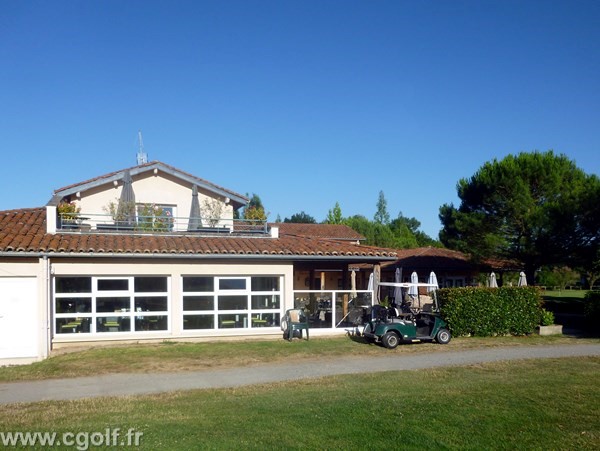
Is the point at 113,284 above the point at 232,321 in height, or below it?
above

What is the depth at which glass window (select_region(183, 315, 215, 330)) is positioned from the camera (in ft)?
59.6

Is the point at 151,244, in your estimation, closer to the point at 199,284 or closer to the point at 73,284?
the point at 199,284

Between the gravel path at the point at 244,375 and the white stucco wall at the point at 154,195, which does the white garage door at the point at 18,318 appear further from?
the white stucco wall at the point at 154,195

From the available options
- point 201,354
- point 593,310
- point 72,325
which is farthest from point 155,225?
point 593,310

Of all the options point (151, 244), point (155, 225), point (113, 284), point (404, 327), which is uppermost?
point (155, 225)

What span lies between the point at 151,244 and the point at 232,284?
2.80m

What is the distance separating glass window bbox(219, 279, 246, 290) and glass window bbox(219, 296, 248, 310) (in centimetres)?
29

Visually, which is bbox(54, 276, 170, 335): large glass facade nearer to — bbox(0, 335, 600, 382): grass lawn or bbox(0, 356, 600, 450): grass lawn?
bbox(0, 335, 600, 382): grass lawn

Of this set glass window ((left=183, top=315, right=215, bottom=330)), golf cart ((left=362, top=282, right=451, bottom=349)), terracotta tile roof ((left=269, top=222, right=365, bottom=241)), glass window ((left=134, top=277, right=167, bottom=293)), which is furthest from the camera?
terracotta tile roof ((left=269, top=222, right=365, bottom=241))

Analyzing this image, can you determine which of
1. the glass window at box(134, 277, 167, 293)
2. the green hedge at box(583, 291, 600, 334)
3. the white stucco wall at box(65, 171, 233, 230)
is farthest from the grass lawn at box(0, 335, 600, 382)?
the white stucco wall at box(65, 171, 233, 230)

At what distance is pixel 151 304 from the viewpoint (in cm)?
1786

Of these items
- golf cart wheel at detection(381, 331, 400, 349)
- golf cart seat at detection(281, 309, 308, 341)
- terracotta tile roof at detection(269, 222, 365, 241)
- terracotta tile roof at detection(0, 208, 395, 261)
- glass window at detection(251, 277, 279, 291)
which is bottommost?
golf cart wheel at detection(381, 331, 400, 349)

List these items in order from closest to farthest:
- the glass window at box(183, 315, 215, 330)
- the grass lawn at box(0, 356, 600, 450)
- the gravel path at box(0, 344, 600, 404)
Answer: the grass lawn at box(0, 356, 600, 450)
the gravel path at box(0, 344, 600, 404)
the glass window at box(183, 315, 215, 330)

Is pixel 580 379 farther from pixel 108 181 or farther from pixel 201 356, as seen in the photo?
pixel 108 181
